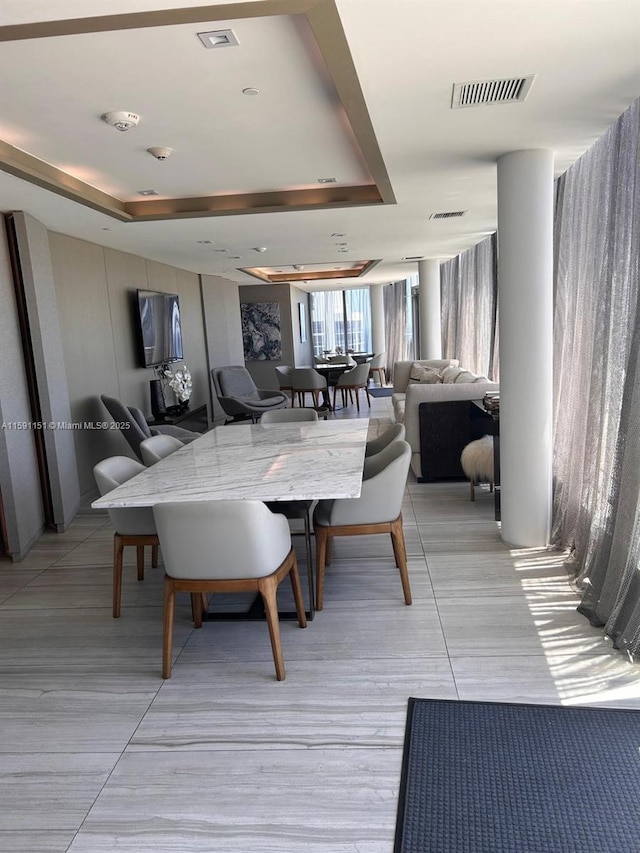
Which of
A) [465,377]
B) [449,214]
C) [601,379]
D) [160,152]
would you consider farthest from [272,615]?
[465,377]

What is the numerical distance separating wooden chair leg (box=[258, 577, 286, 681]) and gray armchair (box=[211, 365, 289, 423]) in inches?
255

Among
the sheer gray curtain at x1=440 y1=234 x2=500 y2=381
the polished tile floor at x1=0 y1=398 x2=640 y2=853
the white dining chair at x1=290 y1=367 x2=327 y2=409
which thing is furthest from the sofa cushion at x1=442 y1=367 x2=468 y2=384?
the white dining chair at x1=290 y1=367 x2=327 y2=409

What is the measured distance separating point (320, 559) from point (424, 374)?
17.8 feet

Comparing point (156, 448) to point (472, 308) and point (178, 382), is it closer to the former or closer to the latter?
point (178, 382)

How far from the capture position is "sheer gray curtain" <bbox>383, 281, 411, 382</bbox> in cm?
1658

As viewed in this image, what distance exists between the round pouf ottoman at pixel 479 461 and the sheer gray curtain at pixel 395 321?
37.0 ft

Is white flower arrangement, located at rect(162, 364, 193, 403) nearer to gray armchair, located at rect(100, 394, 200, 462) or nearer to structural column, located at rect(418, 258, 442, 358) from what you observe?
gray armchair, located at rect(100, 394, 200, 462)

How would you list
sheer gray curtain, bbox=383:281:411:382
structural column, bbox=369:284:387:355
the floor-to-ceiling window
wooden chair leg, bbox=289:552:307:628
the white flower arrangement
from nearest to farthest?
wooden chair leg, bbox=289:552:307:628 → the white flower arrangement → structural column, bbox=369:284:387:355 → sheer gray curtain, bbox=383:281:411:382 → the floor-to-ceiling window

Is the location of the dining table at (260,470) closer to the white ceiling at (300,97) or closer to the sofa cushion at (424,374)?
the white ceiling at (300,97)

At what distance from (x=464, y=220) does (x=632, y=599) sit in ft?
14.2

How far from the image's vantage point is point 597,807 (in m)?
1.98

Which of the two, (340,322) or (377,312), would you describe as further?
(340,322)

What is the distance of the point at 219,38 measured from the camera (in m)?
2.24

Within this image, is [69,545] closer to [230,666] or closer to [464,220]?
[230,666]
